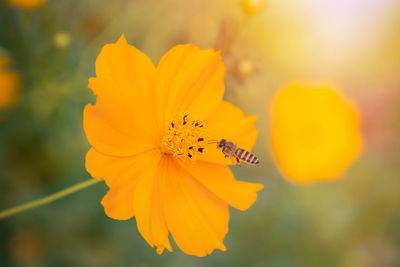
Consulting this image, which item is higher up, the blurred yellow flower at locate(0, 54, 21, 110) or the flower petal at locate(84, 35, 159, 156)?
the flower petal at locate(84, 35, 159, 156)

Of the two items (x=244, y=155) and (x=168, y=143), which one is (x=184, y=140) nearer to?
(x=168, y=143)

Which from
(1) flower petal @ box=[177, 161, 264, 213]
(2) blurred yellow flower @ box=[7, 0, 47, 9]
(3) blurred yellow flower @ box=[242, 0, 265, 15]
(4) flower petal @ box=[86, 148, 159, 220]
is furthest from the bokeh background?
(4) flower petal @ box=[86, 148, 159, 220]

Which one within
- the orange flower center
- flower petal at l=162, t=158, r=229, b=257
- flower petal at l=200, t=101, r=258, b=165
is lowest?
flower petal at l=162, t=158, r=229, b=257

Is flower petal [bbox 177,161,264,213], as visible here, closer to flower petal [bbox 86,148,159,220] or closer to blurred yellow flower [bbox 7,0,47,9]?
flower petal [bbox 86,148,159,220]

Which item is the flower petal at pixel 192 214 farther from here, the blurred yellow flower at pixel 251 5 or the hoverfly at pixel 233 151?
the blurred yellow flower at pixel 251 5

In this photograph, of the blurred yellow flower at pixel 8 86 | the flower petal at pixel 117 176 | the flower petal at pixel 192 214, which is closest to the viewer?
the flower petal at pixel 117 176

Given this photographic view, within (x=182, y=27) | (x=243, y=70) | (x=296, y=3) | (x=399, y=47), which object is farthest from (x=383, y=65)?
(x=243, y=70)

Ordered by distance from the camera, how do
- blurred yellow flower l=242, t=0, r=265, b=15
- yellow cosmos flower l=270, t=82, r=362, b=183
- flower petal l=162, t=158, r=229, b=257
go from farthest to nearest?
1. yellow cosmos flower l=270, t=82, r=362, b=183
2. blurred yellow flower l=242, t=0, r=265, b=15
3. flower petal l=162, t=158, r=229, b=257

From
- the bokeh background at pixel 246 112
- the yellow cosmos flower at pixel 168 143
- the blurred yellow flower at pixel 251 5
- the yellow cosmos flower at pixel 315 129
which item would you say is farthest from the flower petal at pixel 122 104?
the yellow cosmos flower at pixel 315 129
